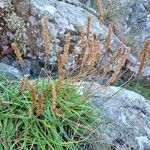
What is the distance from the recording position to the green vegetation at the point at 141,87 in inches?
222

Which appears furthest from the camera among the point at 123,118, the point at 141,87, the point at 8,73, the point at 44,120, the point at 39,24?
the point at 141,87

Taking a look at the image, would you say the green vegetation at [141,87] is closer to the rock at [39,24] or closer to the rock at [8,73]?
the rock at [39,24]

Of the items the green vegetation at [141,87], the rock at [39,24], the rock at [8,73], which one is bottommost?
the green vegetation at [141,87]

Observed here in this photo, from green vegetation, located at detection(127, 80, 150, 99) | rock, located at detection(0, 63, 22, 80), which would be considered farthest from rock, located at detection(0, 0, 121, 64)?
green vegetation, located at detection(127, 80, 150, 99)

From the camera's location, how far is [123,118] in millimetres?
3932

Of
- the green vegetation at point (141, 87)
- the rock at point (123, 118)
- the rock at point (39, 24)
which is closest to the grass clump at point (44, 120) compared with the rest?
the rock at point (123, 118)

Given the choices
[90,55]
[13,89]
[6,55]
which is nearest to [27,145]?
[13,89]

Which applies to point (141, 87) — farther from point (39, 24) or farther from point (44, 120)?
point (44, 120)

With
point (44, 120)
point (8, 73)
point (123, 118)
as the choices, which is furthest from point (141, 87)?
point (44, 120)

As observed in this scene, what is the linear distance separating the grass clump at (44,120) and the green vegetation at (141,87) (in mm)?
2008

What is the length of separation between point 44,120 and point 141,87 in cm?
262

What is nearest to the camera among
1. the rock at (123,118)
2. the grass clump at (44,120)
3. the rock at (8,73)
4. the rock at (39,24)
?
the grass clump at (44,120)

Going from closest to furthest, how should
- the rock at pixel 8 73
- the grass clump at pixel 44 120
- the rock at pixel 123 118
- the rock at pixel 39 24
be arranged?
the grass clump at pixel 44 120
the rock at pixel 123 118
the rock at pixel 8 73
the rock at pixel 39 24

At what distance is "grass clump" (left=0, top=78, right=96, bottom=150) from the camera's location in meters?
3.31
